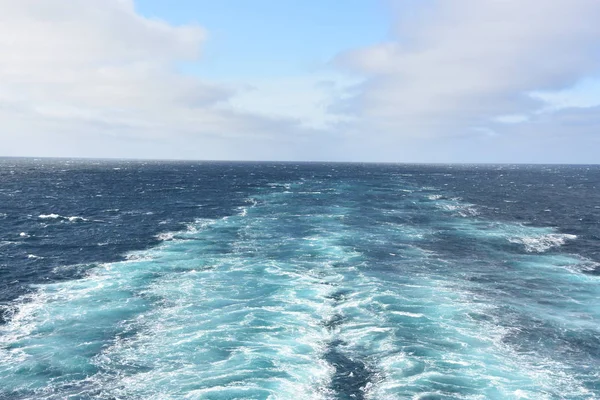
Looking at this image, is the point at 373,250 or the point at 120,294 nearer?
the point at 120,294

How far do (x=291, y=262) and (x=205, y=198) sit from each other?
89204 mm

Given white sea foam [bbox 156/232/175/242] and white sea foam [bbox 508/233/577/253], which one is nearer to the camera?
white sea foam [bbox 508/233/577/253]

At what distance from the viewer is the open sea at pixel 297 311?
32344 mm

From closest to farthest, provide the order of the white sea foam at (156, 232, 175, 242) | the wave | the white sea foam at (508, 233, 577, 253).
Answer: the white sea foam at (508, 233, 577, 253) < the white sea foam at (156, 232, 175, 242) < the wave

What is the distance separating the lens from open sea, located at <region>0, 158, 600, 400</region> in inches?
1273

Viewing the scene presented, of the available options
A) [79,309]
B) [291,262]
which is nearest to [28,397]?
[79,309]

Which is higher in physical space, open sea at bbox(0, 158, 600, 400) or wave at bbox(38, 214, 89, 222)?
wave at bbox(38, 214, 89, 222)

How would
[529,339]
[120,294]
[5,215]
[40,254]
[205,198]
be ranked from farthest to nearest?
1. [205,198]
2. [5,215]
3. [40,254]
4. [120,294]
5. [529,339]

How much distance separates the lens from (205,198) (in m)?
146

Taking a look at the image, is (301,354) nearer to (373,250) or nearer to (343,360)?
(343,360)

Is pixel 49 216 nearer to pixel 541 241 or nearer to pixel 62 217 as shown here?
pixel 62 217

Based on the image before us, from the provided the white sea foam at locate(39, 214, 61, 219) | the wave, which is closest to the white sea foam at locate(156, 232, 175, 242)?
the wave

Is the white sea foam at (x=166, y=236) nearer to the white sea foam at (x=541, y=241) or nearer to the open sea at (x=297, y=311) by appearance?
the open sea at (x=297, y=311)

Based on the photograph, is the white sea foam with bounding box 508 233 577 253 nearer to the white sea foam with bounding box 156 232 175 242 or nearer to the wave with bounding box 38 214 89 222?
the white sea foam with bounding box 156 232 175 242
